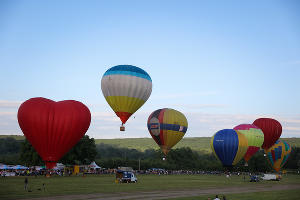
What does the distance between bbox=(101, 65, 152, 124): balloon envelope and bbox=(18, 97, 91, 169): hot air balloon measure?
6.23 metres

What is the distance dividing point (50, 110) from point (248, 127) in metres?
41.8

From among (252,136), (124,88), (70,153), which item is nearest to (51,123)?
(124,88)

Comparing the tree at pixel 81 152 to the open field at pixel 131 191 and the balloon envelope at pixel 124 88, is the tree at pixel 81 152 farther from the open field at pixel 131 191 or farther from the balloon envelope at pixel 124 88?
the open field at pixel 131 191

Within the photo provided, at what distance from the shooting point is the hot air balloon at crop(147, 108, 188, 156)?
60.6m

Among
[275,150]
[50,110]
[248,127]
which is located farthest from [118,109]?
[275,150]

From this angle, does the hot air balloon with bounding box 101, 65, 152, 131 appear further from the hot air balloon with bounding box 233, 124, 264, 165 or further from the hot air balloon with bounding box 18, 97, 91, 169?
the hot air balloon with bounding box 233, 124, 264, 165

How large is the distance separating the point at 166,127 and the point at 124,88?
630 inches

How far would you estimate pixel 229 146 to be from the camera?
2463 inches

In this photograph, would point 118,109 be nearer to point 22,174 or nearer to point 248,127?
point 22,174

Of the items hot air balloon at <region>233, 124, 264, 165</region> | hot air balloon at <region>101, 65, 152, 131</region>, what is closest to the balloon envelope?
hot air balloon at <region>101, 65, 152, 131</region>

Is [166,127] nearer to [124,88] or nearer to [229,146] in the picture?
[229,146]

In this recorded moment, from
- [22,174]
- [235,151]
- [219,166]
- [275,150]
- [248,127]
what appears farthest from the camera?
[219,166]

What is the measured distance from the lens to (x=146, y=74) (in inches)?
1954

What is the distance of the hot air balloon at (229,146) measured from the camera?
6272 centimetres
